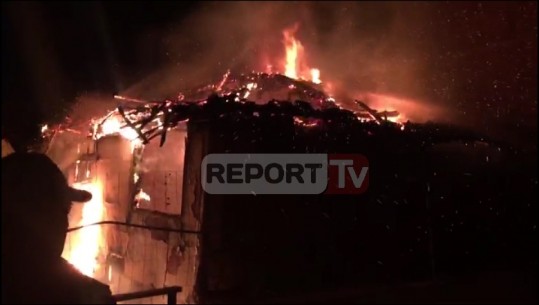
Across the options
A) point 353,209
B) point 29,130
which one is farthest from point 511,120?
point 29,130

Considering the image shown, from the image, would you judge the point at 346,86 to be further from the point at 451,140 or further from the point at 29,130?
the point at 29,130

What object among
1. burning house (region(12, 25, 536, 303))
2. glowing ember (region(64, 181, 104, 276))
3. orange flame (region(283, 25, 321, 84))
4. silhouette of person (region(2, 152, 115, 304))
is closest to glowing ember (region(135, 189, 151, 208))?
burning house (region(12, 25, 536, 303))

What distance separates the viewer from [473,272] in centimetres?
895

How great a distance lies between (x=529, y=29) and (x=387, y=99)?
438 centimetres

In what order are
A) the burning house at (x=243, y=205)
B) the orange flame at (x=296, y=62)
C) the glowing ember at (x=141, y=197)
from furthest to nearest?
the orange flame at (x=296, y=62) < the glowing ember at (x=141, y=197) < the burning house at (x=243, y=205)

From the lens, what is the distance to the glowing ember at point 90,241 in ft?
30.1

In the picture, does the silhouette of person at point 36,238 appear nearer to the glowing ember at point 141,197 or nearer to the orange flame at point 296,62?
the glowing ember at point 141,197

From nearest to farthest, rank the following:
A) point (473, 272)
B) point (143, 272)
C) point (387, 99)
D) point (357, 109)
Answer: point (143, 272) < point (473, 272) < point (357, 109) < point (387, 99)

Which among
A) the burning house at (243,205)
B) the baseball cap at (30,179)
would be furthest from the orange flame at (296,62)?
the baseball cap at (30,179)

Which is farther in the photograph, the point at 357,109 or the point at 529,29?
the point at 529,29

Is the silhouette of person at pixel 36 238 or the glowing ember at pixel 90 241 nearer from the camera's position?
the silhouette of person at pixel 36 238

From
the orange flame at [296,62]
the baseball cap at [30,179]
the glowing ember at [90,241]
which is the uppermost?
the orange flame at [296,62]

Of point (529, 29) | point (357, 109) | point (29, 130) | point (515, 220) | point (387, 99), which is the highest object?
point (529, 29)

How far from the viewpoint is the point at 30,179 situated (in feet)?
13.4
